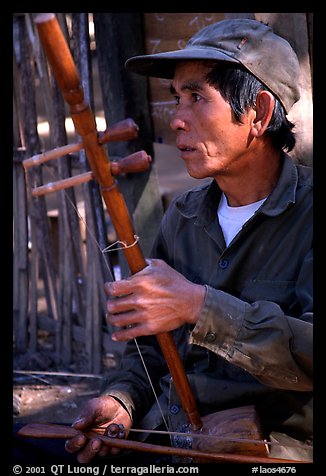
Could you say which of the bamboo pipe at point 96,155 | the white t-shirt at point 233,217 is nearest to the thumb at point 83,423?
Answer: the bamboo pipe at point 96,155

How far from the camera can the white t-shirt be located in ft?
7.55

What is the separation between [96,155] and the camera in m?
1.80

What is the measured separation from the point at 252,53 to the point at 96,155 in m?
0.63

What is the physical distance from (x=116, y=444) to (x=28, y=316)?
2.91 meters

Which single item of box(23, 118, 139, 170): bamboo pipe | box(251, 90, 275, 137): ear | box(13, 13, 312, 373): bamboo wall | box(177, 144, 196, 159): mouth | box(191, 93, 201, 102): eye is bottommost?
box(13, 13, 312, 373): bamboo wall

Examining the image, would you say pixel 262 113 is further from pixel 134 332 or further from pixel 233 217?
pixel 134 332

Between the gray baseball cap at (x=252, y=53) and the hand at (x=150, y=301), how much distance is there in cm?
63

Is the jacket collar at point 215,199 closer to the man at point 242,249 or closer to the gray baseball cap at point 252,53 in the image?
the man at point 242,249

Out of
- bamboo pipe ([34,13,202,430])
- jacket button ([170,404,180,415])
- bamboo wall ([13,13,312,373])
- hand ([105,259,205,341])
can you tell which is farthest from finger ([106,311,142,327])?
bamboo wall ([13,13,312,373])

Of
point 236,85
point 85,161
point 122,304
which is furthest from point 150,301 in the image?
point 85,161

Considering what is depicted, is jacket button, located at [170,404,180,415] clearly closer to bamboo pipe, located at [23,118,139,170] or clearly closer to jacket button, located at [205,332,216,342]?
jacket button, located at [205,332,216,342]

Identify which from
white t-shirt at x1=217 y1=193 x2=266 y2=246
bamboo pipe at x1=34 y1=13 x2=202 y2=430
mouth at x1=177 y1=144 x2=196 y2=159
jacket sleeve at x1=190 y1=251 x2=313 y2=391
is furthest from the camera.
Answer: white t-shirt at x1=217 y1=193 x2=266 y2=246

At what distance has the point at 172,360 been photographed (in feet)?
6.70

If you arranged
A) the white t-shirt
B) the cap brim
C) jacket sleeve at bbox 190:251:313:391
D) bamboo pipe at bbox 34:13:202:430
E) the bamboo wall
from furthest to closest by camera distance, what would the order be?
the bamboo wall < the white t-shirt < the cap brim < jacket sleeve at bbox 190:251:313:391 < bamboo pipe at bbox 34:13:202:430
